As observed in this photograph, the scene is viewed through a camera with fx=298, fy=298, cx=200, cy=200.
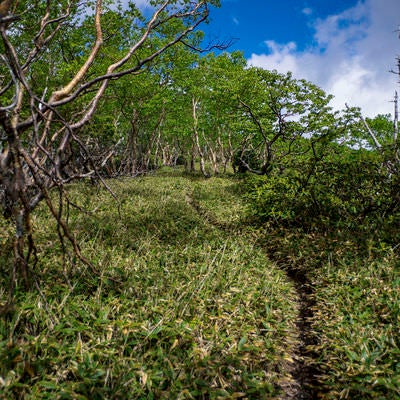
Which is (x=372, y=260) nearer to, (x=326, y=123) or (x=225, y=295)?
(x=225, y=295)

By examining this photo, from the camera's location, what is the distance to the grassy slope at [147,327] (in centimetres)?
295

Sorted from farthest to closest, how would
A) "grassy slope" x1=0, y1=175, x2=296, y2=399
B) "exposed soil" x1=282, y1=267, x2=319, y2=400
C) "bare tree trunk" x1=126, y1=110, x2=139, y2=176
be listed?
"bare tree trunk" x1=126, y1=110, x2=139, y2=176 < "exposed soil" x1=282, y1=267, x2=319, y2=400 < "grassy slope" x1=0, y1=175, x2=296, y2=399

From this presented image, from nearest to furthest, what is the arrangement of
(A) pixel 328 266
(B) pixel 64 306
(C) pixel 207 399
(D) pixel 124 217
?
(C) pixel 207 399, (B) pixel 64 306, (A) pixel 328 266, (D) pixel 124 217

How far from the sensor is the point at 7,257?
16.9ft

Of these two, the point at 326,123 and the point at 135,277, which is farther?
the point at 326,123

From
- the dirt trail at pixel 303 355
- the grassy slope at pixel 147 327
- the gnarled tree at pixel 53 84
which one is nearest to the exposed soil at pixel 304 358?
the dirt trail at pixel 303 355

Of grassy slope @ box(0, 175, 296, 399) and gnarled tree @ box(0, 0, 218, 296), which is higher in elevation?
gnarled tree @ box(0, 0, 218, 296)

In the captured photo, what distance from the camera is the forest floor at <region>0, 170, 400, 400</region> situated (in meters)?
3.04

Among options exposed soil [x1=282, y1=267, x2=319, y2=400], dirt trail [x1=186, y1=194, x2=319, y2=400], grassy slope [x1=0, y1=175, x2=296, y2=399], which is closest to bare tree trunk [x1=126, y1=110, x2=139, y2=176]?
grassy slope [x1=0, y1=175, x2=296, y2=399]

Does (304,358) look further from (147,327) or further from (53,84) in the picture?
(53,84)

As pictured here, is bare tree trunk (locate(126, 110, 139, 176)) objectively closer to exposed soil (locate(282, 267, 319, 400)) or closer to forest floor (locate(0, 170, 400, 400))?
forest floor (locate(0, 170, 400, 400))

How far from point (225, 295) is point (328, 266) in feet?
9.45

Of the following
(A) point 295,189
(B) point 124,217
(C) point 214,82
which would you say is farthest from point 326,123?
(B) point 124,217

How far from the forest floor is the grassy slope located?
2cm
